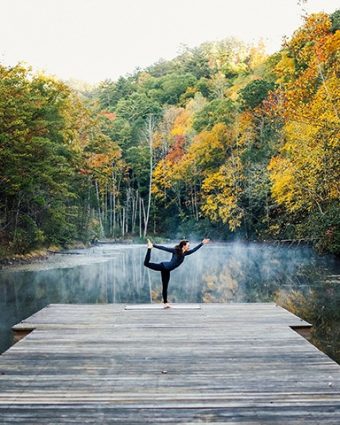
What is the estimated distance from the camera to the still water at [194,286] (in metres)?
9.84

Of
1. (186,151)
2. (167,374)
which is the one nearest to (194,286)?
(167,374)

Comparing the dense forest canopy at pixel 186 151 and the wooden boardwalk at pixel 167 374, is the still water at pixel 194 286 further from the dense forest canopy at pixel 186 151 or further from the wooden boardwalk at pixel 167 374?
the dense forest canopy at pixel 186 151

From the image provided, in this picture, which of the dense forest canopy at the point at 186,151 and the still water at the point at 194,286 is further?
the dense forest canopy at the point at 186,151

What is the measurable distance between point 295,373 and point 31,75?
80.2ft

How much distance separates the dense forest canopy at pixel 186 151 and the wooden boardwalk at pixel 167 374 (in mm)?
12909

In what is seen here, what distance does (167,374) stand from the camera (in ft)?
13.6

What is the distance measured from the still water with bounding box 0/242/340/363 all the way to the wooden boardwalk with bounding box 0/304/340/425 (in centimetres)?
175

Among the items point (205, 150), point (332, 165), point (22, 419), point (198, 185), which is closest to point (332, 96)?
point (332, 165)

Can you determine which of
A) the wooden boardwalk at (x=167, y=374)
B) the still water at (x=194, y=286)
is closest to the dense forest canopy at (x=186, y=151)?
the still water at (x=194, y=286)

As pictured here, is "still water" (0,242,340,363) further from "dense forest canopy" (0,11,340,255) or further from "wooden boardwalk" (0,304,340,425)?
"dense forest canopy" (0,11,340,255)

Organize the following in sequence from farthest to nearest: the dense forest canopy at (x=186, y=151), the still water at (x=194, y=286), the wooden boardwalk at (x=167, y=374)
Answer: the dense forest canopy at (x=186, y=151)
the still water at (x=194, y=286)
the wooden boardwalk at (x=167, y=374)

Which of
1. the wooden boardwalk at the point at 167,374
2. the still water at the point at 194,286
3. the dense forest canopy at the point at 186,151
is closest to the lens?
the wooden boardwalk at the point at 167,374

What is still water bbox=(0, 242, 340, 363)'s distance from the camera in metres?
9.84

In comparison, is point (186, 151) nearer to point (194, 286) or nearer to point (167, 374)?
point (194, 286)
